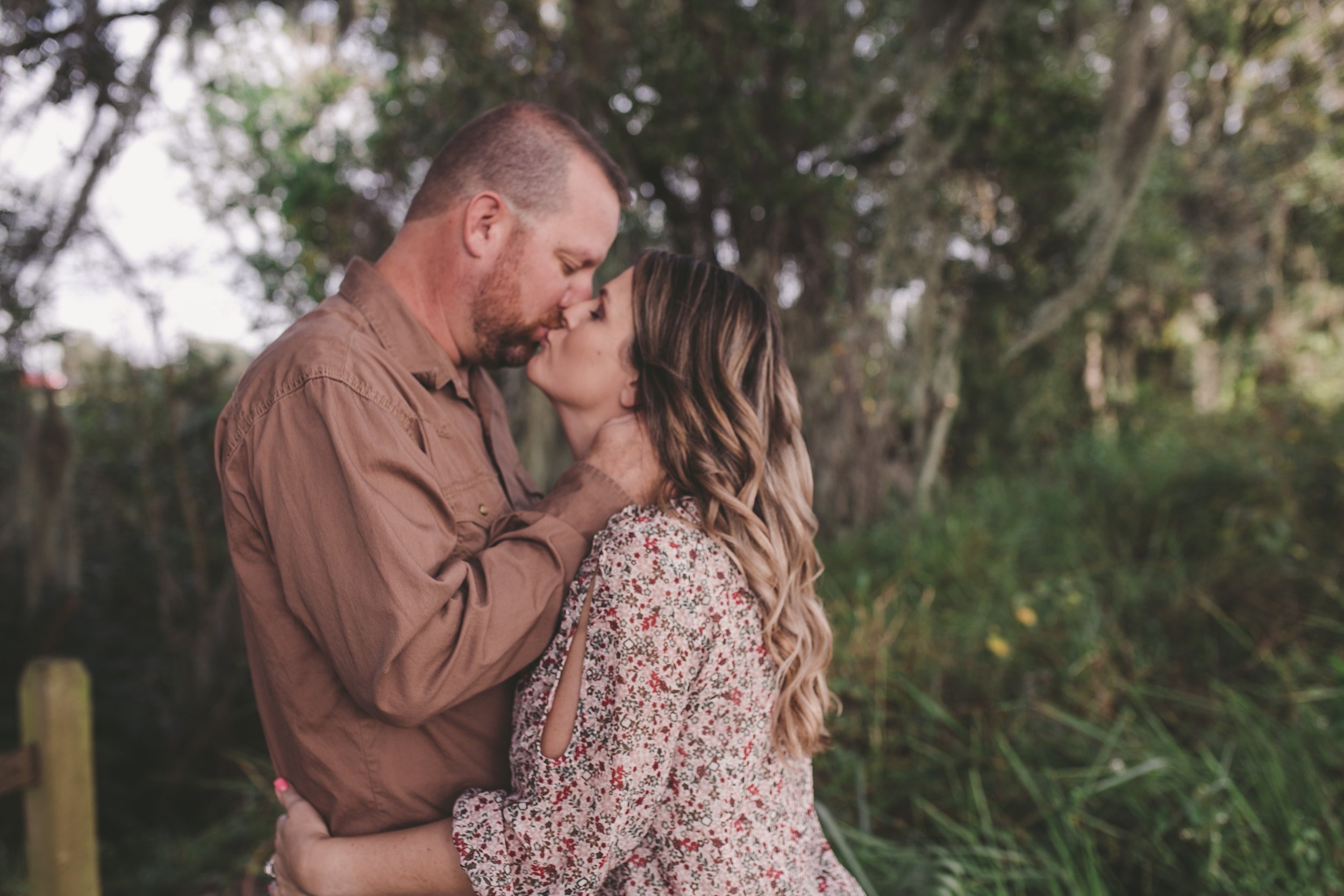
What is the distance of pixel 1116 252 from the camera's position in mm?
7543

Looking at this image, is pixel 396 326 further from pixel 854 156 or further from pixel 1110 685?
pixel 854 156

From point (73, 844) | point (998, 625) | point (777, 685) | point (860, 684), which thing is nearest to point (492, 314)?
point (777, 685)

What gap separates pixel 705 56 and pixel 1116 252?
16.6ft

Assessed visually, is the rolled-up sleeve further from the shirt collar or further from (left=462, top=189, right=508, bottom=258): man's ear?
(left=462, top=189, right=508, bottom=258): man's ear

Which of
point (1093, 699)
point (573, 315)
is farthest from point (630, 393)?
point (1093, 699)

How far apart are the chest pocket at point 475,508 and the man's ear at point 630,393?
29 cm

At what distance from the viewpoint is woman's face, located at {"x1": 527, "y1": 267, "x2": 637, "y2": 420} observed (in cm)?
159

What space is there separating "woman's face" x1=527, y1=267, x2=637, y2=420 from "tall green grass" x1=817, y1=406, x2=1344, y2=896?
5.23 ft

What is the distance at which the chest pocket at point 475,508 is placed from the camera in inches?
56.8

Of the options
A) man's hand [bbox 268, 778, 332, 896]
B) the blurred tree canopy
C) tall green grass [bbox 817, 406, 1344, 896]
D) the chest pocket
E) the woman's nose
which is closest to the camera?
man's hand [bbox 268, 778, 332, 896]

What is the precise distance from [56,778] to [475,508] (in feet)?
5.50

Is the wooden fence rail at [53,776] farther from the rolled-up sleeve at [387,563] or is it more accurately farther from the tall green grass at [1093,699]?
the rolled-up sleeve at [387,563]

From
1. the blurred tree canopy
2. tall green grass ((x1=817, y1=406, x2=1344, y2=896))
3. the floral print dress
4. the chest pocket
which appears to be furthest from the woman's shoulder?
the blurred tree canopy

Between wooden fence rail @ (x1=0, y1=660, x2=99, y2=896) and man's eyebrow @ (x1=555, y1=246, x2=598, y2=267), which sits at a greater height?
man's eyebrow @ (x1=555, y1=246, x2=598, y2=267)
